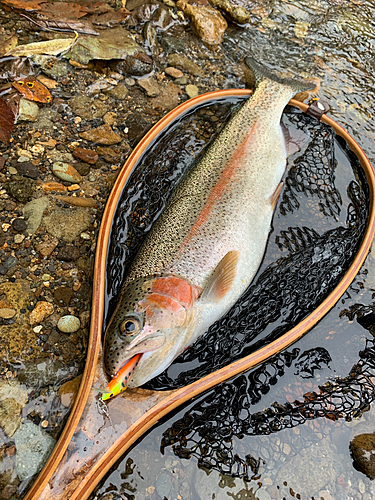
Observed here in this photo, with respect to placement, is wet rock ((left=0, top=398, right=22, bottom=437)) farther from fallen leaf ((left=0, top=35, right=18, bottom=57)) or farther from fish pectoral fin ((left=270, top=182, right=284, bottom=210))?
fallen leaf ((left=0, top=35, right=18, bottom=57))

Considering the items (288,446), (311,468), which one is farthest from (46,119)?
(311,468)

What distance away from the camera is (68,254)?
110 inches

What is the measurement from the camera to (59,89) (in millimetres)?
3615

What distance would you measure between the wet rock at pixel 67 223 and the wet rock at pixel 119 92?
1.43 metres

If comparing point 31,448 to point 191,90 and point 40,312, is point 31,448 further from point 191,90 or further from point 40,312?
point 191,90

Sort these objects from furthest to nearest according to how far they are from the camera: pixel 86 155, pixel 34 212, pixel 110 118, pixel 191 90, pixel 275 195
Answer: pixel 191 90, pixel 110 118, pixel 86 155, pixel 275 195, pixel 34 212

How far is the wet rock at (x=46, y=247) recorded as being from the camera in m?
2.80

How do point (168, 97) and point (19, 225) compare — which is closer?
point (19, 225)

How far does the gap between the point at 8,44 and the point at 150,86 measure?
1.48 meters

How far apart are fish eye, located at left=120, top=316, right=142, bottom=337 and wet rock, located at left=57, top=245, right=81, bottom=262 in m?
0.91

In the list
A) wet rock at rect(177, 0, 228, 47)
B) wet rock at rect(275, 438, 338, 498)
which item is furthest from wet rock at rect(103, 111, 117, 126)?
wet rock at rect(275, 438, 338, 498)

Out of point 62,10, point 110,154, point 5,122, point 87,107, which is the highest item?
point 62,10

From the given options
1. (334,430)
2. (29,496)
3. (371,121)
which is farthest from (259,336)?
(371,121)

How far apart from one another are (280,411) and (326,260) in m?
1.19
